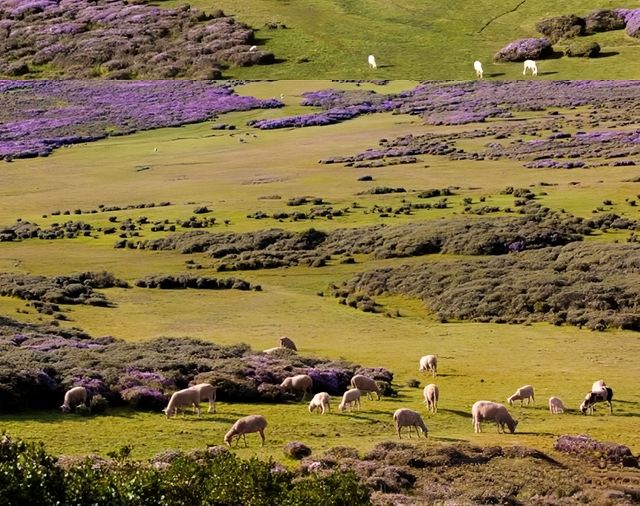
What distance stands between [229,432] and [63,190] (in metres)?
89.0

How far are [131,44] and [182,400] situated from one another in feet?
54.9

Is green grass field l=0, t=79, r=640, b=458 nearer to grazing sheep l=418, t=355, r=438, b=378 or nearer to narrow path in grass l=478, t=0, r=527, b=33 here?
grazing sheep l=418, t=355, r=438, b=378

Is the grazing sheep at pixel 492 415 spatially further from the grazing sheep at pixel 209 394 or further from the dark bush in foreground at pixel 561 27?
the dark bush in foreground at pixel 561 27

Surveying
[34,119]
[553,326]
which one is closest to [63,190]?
[34,119]

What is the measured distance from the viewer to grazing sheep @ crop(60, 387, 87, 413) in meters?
30.5

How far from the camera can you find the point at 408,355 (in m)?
43.5

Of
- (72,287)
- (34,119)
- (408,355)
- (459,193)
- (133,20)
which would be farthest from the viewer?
(34,119)

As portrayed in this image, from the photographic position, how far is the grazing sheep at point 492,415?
29.0 meters

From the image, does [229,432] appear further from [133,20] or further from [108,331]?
[108,331]

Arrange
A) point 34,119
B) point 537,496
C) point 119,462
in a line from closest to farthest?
1. point 119,462
2. point 537,496
3. point 34,119

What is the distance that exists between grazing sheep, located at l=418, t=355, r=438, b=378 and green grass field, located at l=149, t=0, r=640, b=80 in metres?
24.3

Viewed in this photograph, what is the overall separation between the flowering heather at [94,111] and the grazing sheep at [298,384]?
Answer: 105673mm

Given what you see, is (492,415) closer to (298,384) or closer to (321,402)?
(321,402)

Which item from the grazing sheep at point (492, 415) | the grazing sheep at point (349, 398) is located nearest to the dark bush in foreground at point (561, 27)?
the grazing sheep at point (492, 415)
